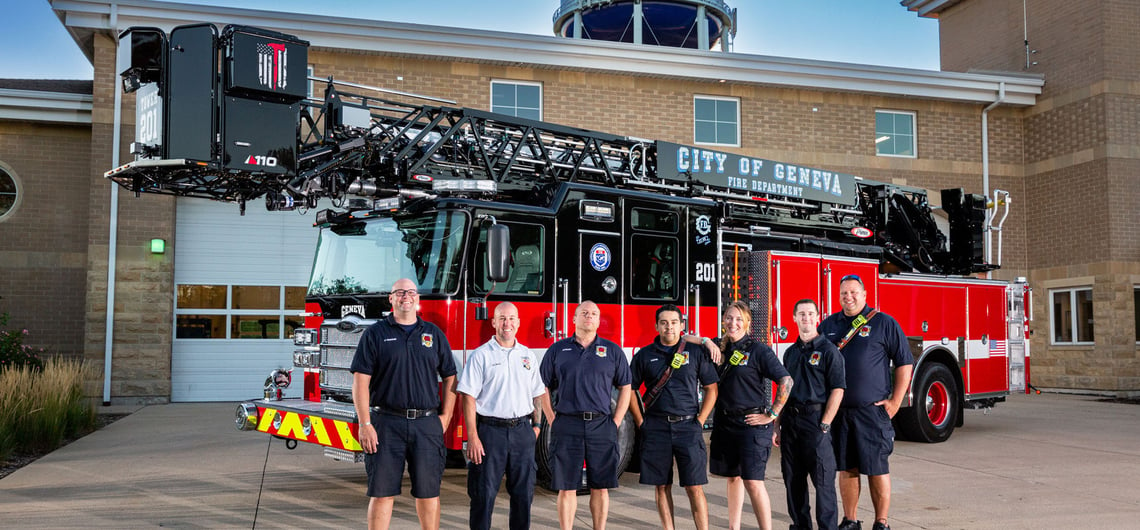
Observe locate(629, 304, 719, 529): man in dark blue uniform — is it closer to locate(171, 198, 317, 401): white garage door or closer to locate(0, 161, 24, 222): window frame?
locate(171, 198, 317, 401): white garage door

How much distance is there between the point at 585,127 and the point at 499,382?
41.2 ft

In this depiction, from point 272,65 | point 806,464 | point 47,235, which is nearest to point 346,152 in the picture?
point 272,65

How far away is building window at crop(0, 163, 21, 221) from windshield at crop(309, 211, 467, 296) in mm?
10723

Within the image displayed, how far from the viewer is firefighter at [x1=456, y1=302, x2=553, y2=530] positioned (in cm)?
588

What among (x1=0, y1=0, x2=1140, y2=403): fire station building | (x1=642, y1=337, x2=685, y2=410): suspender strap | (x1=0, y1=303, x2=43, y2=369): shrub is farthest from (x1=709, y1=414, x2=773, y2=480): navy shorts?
(x1=0, y1=303, x2=43, y2=369): shrub

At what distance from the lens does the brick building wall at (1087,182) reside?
19047 mm

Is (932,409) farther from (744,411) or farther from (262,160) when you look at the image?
(262,160)

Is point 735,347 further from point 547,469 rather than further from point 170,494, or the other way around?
point 170,494

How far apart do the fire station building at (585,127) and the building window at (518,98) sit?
0.03m

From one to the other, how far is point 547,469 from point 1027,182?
16708 mm

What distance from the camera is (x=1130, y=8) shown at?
19484mm

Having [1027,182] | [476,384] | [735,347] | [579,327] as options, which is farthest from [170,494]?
[1027,182]

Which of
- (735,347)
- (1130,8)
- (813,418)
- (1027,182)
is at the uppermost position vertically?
(1130,8)

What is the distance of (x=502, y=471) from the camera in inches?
235
